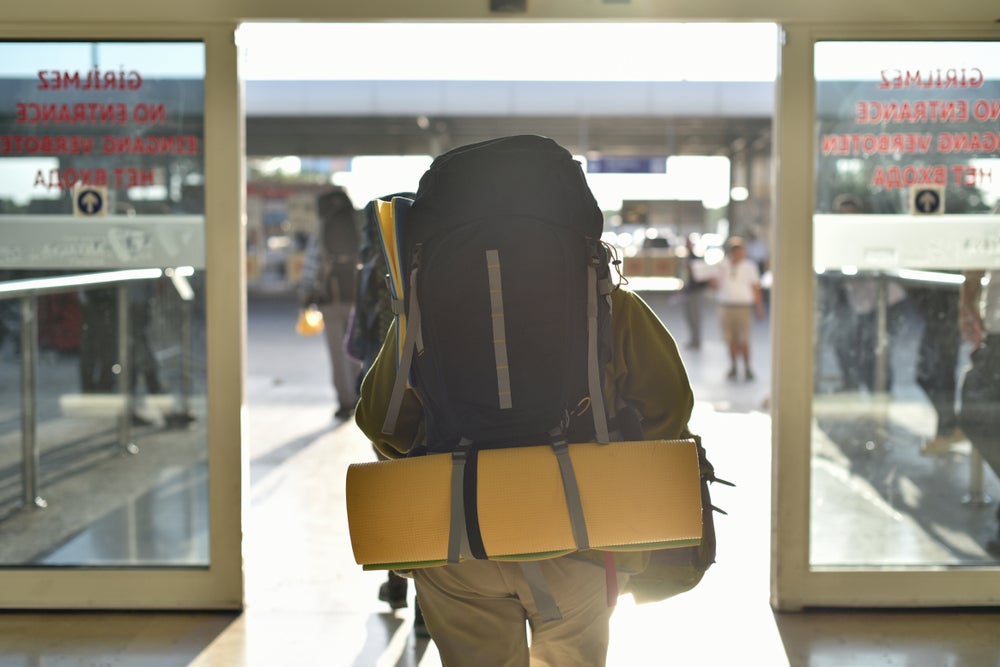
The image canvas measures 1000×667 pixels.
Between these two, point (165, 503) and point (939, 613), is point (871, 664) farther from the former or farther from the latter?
point (165, 503)

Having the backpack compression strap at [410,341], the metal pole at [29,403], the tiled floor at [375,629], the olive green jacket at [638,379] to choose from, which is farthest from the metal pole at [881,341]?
the metal pole at [29,403]

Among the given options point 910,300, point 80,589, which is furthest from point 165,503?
point 910,300

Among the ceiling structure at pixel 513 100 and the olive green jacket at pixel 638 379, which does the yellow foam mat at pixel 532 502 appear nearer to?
the olive green jacket at pixel 638 379

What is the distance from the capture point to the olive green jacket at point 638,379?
2.30 meters

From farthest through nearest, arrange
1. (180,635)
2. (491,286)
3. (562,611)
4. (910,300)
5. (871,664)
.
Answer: (910,300), (180,635), (871,664), (562,611), (491,286)

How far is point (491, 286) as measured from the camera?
2174mm

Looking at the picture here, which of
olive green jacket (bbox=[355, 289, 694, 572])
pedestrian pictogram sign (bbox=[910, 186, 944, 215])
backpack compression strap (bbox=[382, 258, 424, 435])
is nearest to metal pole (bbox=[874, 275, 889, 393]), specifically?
pedestrian pictogram sign (bbox=[910, 186, 944, 215])

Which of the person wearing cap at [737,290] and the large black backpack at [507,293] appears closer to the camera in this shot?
the large black backpack at [507,293]

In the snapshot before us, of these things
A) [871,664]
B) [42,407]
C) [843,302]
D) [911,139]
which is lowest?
[871,664]

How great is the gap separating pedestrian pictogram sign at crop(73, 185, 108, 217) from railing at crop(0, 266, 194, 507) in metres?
0.27

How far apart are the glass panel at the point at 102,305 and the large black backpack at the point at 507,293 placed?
8.69 ft

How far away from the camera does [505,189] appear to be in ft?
7.22

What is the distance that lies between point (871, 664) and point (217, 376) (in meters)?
2.79

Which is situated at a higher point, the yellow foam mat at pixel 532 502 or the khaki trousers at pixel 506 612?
the yellow foam mat at pixel 532 502
